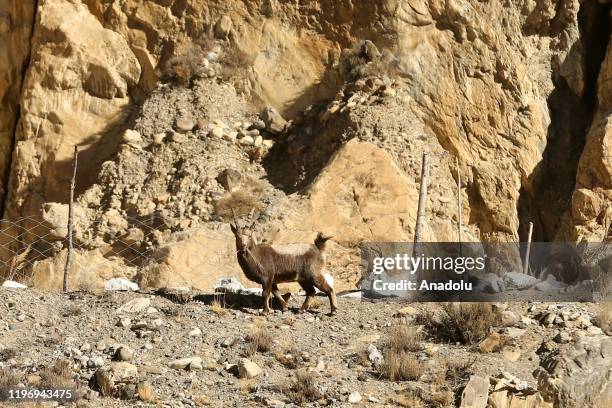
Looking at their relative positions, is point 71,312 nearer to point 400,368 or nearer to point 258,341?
point 258,341

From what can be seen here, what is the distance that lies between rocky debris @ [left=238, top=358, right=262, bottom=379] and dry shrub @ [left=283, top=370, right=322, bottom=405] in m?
0.49

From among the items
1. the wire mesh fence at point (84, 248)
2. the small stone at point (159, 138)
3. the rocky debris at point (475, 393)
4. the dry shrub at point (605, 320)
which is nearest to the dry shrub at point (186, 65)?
the small stone at point (159, 138)

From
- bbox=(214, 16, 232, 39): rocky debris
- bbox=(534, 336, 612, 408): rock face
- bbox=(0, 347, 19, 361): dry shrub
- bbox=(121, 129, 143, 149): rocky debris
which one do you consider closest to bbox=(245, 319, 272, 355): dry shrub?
bbox=(0, 347, 19, 361): dry shrub

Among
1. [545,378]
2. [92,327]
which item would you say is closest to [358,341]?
[545,378]

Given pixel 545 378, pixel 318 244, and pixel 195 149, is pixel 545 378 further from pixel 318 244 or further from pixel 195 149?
pixel 195 149

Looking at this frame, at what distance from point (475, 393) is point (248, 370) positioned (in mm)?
2601

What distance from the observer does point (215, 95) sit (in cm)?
2212

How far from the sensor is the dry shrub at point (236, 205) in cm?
1944

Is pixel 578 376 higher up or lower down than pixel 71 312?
lower down

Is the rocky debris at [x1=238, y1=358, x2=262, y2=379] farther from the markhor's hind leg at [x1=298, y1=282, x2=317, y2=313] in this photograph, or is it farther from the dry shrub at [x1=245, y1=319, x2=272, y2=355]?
the markhor's hind leg at [x1=298, y1=282, x2=317, y2=313]

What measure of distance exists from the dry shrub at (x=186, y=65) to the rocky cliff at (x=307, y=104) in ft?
0.16

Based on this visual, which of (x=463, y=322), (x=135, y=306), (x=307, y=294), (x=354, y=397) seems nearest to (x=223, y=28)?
(x=307, y=294)

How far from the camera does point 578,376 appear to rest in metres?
11.9

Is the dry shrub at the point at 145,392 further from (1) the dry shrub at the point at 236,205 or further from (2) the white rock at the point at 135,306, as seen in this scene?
(1) the dry shrub at the point at 236,205
